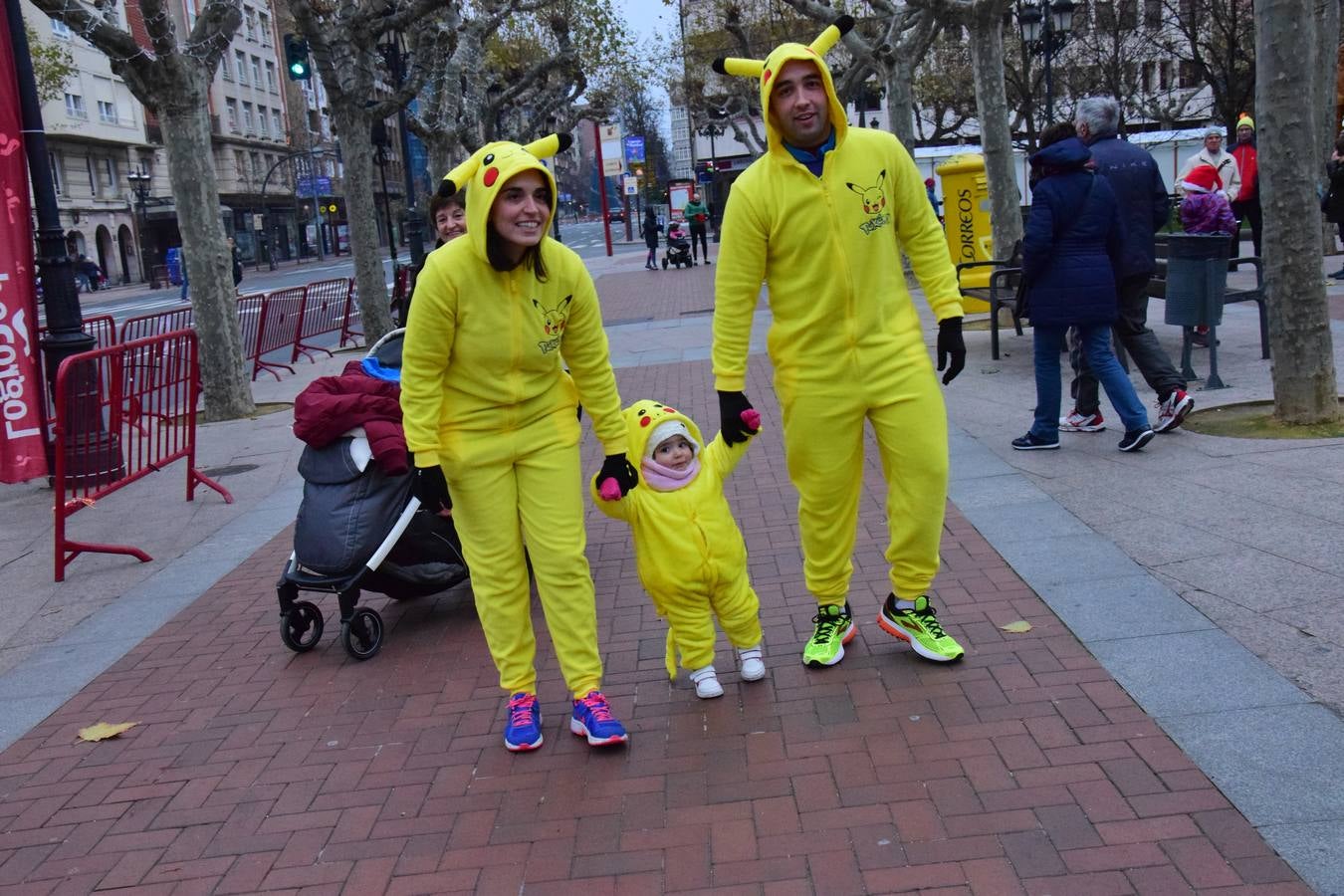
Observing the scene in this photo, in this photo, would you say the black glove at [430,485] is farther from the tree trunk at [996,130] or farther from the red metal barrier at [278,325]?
the red metal barrier at [278,325]

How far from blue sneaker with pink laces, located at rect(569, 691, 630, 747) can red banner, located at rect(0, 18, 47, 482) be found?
16.5ft

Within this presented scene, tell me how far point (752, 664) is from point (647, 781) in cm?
74

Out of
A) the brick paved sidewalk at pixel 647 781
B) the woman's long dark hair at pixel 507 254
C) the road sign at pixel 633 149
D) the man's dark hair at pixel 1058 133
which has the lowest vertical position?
the brick paved sidewalk at pixel 647 781

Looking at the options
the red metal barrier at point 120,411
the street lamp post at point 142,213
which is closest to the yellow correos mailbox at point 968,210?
the red metal barrier at point 120,411

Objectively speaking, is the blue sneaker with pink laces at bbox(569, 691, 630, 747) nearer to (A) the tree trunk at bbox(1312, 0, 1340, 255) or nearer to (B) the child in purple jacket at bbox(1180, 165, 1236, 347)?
(B) the child in purple jacket at bbox(1180, 165, 1236, 347)

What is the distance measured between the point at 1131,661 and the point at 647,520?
1708mm

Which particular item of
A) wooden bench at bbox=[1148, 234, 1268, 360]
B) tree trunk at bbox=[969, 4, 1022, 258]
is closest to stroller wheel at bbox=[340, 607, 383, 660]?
wooden bench at bbox=[1148, 234, 1268, 360]

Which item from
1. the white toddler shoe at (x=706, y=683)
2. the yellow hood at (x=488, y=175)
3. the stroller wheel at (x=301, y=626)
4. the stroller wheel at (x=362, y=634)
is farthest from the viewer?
the stroller wheel at (x=301, y=626)

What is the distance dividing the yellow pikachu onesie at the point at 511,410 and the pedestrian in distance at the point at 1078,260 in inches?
147

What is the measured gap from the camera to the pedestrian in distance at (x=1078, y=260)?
6797 mm

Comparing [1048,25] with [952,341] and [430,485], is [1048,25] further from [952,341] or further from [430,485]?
[430,485]

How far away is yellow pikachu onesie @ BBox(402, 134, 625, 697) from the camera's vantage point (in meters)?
3.72

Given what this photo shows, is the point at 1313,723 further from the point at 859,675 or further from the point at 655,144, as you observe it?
the point at 655,144

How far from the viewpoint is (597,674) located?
13.1 feet
